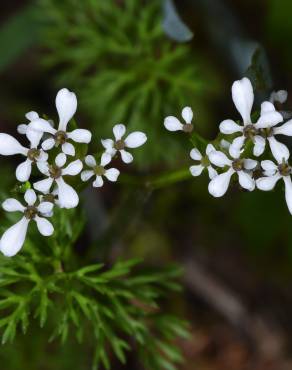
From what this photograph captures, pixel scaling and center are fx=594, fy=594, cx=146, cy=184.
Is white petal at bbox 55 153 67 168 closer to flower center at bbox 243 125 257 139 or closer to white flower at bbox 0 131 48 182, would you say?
white flower at bbox 0 131 48 182

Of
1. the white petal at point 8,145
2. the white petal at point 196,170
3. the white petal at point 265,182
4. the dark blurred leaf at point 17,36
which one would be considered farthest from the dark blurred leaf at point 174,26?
the dark blurred leaf at point 17,36

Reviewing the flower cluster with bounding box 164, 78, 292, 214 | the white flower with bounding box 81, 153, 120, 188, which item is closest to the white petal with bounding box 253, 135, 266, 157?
the flower cluster with bounding box 164, 78, 292, 214

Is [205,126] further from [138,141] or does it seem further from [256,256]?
[138,141]

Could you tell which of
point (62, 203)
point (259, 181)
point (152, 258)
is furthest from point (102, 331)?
point (152, 258)

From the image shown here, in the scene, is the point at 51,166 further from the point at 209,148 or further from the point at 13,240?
the point at 209,148

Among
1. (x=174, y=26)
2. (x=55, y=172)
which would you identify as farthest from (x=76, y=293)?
(x=174, y=26)

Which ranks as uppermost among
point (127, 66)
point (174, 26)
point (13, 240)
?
point (127, 66)
